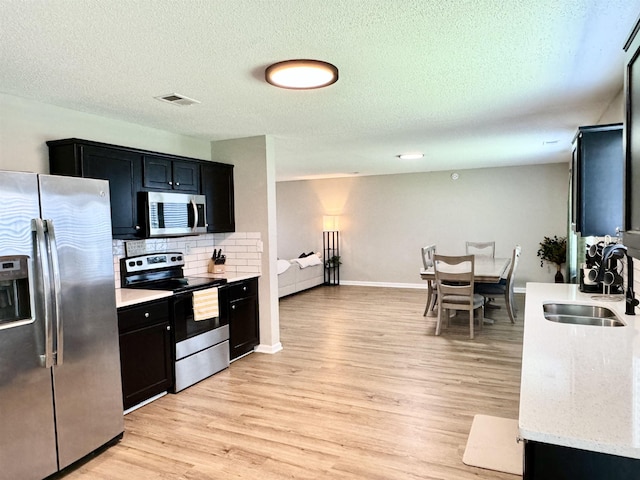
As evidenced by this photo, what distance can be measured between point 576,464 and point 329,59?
220 cm

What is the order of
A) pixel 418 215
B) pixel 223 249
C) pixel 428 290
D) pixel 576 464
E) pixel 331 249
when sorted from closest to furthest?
pixel 576 464 < pixel 223 249 < pixel 428 290 < pixel 418 215 < pixel 331 249

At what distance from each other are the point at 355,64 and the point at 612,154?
1663 millimetres

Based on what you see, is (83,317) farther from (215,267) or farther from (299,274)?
(299,274)

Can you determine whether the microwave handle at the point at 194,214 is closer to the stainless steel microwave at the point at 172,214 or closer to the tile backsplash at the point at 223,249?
the stainless steel microwave at the point at 172,214

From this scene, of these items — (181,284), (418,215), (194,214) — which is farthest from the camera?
(418,215)

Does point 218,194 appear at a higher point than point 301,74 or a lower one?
lower

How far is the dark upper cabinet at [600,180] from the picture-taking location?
2598mm

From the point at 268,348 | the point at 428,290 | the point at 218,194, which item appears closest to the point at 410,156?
the point at 428,290

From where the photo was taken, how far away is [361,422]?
3.05 m

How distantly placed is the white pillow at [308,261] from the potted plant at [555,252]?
428 centimetres

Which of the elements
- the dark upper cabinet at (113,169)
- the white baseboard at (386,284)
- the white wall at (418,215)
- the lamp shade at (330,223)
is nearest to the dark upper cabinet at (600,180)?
the dark upper cabinet at (113,169)

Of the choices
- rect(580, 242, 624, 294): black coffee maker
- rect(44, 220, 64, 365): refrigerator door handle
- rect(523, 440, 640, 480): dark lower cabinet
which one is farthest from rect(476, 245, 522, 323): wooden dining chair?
rect(44, 220, 64, 365): refrigerator door handle

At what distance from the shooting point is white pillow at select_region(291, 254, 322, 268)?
852 centimetres

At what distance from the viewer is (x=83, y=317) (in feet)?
8.44
